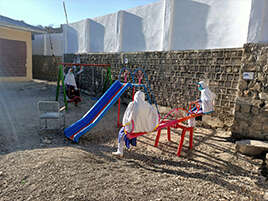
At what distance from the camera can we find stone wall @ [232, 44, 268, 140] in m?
4.47

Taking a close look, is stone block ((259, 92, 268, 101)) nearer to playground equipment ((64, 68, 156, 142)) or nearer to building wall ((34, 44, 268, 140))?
building wall ((34, 44, 268, 140))

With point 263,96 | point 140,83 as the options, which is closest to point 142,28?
point 140,83

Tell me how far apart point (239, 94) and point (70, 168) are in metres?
4.27

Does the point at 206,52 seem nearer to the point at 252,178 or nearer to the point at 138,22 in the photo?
the point at 252,178

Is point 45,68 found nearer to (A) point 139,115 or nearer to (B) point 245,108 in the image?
(A) point 139,115

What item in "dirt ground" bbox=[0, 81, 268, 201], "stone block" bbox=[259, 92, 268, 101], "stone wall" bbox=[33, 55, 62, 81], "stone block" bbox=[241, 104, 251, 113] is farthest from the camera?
"stone wall" bbox=[33, 55, 62, 81]

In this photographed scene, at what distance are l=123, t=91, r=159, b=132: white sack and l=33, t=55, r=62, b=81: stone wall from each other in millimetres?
12708

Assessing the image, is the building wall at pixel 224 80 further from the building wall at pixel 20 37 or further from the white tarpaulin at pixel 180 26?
the building wall at pixel 20 37

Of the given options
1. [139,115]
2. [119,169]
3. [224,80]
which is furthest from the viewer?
[224,80]

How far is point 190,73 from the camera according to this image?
6.05 m


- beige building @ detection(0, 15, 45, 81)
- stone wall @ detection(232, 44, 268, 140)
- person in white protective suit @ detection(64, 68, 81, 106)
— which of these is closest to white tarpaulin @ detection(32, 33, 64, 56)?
beige building @ detection(0, 15, 45, 81)

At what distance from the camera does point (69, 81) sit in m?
7.80

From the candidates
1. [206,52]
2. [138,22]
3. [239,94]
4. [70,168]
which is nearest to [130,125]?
[70,168]

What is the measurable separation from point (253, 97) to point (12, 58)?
14318 mm
